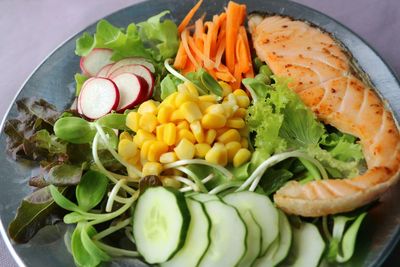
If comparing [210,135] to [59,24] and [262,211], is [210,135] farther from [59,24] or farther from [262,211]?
[59,24]

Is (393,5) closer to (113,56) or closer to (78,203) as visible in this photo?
(113,56)

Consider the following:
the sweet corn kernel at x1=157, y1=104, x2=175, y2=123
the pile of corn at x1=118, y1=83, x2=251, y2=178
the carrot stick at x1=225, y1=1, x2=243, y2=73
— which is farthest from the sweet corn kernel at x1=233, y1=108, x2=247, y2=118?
the carrot stick at x1=225, y1=1, x2=243, y2=73

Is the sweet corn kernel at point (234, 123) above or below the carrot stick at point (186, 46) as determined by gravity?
below

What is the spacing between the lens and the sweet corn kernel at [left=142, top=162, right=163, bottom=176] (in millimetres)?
2477

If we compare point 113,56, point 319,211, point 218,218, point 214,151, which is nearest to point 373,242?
point 319,211

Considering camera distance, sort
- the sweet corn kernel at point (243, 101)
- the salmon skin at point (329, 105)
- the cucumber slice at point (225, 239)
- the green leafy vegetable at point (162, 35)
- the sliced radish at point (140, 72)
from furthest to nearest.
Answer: the green leafy vegetable at point (162, 35) < the sliced radish at point (140, 72) < the sweet corn kernel at point (243, 101) < the salmon skin at point (329, 105) < the cucumber slice at point (225, 239)

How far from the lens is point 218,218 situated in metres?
2.10

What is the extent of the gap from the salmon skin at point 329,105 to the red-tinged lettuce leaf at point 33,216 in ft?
3.32

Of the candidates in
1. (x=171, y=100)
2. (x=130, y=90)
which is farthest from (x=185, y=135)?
(x=130, y=90)

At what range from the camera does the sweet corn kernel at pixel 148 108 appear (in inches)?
103

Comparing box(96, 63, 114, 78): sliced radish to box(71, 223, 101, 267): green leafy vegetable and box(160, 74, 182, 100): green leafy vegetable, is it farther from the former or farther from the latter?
box(71, 223, 101, 267): green leafy vegetable

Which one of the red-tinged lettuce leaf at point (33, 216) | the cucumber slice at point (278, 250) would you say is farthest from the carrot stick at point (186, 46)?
the cucumber slice at point (278, 250)

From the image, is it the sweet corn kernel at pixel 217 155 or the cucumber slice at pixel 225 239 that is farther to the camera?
the sweet corn kernel at pixel 217 155

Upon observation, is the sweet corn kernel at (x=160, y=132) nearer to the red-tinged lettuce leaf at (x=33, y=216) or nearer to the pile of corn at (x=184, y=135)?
the pile of corn at (x=184, y=135)
